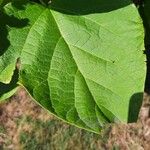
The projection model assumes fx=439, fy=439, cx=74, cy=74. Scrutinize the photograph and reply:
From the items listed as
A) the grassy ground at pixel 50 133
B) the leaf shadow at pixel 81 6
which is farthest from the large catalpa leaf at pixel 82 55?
the grassy ground at pixel 50 133

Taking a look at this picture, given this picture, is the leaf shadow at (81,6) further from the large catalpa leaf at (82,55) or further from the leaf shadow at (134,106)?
the leaf shadow at (134,106)

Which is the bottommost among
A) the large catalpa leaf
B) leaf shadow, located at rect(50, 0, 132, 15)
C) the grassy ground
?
the grassy ground

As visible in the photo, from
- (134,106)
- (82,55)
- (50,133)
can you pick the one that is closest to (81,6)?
(82,55)

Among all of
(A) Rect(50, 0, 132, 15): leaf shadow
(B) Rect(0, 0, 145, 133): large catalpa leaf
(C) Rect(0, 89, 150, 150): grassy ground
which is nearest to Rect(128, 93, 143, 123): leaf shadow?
(B) Rect(0, 0, 145, 133): large catalpa leaf

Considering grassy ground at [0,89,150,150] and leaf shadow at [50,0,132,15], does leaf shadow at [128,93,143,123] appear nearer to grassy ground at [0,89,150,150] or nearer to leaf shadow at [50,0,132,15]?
leaf shadow at [50,0,132,15]

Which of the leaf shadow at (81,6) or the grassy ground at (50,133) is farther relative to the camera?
the grassy ground at (50,133)

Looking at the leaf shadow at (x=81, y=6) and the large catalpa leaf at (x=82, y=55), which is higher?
the leaf shadow at (x=81, y=6)

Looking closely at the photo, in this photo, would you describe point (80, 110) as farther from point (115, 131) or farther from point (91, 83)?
point (115, 131)
